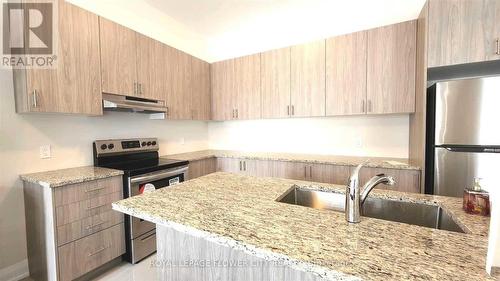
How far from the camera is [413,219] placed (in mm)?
1178

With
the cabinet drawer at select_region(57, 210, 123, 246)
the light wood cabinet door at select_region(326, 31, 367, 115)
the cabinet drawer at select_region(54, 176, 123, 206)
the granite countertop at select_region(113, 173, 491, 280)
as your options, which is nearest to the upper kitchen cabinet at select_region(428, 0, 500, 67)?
the light wood cabinet door at select_region(326, 31, 367, 115)

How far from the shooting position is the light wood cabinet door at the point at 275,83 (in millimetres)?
3033

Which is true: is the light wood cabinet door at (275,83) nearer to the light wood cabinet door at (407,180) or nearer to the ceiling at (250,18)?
the ceiling at (250,18)

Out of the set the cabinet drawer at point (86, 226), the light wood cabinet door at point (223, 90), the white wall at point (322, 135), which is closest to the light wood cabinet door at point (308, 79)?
the white wall at point (322, 135)

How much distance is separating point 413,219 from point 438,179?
1083 mm

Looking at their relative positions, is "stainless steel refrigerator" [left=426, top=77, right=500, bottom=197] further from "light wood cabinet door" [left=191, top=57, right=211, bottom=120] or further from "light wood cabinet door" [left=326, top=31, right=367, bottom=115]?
"light wood cabinet door" [left=191, top=57, right=211, bottom=120]

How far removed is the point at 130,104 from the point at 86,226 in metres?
1.20

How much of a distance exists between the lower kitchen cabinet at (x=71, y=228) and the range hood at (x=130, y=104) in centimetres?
73

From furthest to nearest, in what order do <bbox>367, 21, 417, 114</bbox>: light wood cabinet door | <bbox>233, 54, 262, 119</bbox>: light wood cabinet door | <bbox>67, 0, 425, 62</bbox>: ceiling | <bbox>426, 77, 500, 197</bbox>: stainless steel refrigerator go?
<bbox>233, 54, 262, 119</bbox>: light wood cabinet door → <bbox>67, 0, 425, 62</bbox>: ceiling → <bbox>367, 21, 417, 114</bbox>: light wood cabinet door → <bbox>426, 77, 500, 197</bbox>: stainless steel refrigerator

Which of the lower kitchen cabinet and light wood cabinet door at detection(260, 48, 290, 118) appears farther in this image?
light wood cabinet door at detection(260, 48, 290, 118)

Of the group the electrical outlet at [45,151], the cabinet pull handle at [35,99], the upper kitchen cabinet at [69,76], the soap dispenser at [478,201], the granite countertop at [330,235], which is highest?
the upper kitchen cabinet at [69,76]

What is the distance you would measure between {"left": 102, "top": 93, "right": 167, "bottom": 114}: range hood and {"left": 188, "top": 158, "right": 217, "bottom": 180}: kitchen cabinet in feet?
2.67

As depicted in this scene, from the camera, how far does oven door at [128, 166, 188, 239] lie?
7.02 ft

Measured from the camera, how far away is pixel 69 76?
1950 millimetres
